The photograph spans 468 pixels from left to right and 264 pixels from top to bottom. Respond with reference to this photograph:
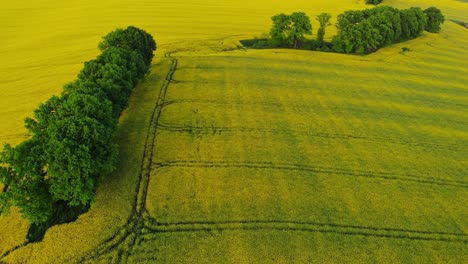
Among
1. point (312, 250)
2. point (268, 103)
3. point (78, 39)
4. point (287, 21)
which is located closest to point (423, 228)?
point (312, 250)

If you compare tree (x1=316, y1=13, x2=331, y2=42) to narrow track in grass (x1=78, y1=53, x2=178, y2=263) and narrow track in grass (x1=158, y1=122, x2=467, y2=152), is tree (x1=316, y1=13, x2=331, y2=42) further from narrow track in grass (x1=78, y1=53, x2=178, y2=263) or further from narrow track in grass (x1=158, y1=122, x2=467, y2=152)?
narrow track in grass (x1=78, y1=53, x2=178, y2=263)

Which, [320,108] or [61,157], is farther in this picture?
[320,108]

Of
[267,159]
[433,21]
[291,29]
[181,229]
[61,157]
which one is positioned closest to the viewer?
[61,157]

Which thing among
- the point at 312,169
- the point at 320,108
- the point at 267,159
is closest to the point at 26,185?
the point at 267,159

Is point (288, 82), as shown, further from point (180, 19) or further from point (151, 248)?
point (180, 19)

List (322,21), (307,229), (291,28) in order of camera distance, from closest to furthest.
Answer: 1. (307,229)
2. (291,28)
3. (322,21)

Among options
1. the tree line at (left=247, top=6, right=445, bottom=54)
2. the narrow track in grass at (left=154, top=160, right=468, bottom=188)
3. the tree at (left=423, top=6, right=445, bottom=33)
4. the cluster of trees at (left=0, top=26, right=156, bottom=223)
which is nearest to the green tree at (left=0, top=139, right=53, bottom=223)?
the cluster of trees at (left=0, top=26, right=156, bottom=223)

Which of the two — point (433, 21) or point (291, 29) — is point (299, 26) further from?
point (433, 21)
